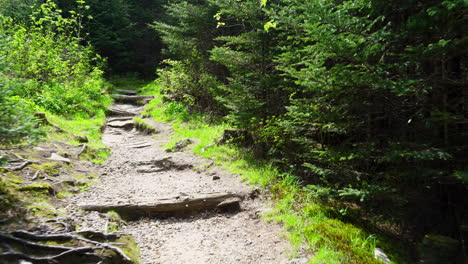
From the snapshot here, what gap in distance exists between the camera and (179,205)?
5.70 m

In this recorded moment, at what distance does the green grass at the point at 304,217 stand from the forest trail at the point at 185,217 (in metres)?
0.26

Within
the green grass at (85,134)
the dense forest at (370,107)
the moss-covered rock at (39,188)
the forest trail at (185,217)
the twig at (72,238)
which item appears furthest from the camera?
the green grass at (85,134)

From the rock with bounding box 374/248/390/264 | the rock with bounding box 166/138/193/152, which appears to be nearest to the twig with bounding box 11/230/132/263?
the rock with bounding box 374/248/390/264

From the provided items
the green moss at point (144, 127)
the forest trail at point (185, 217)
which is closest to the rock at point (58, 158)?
the forest trail at point (185, 217)

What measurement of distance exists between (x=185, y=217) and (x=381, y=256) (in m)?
3.55

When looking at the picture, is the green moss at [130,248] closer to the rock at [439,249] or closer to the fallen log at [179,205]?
the fallen log at [179,205]

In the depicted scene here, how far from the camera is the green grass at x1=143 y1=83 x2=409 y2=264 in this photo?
12.3ft

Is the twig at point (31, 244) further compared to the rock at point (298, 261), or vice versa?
the rock at point (298, 261)

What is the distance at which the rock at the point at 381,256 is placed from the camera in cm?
357

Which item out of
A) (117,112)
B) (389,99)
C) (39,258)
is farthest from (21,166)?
(117,112)

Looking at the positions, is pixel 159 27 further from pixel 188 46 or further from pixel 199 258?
pixel 199 258

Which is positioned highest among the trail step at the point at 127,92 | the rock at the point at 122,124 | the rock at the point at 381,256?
the trail step at the point at 127,92

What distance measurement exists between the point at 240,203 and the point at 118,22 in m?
22.0

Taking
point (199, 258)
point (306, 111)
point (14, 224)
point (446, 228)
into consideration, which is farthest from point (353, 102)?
point (14, 224)
